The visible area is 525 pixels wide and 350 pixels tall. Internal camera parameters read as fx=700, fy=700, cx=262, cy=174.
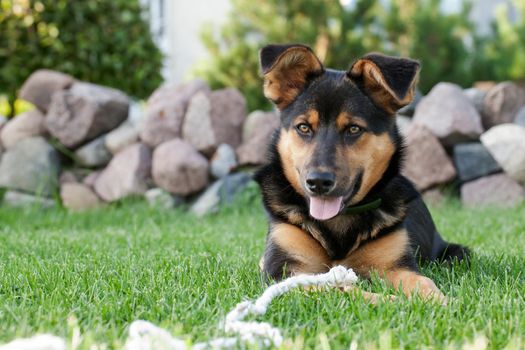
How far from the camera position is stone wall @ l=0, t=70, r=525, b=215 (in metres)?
7.70

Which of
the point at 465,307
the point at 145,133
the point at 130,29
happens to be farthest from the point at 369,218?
the point at 130,29

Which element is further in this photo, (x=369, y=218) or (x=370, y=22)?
(x=370, y=22)

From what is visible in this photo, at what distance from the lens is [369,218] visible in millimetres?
3822

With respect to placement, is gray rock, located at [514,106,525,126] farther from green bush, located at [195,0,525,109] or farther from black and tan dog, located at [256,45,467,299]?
black and tan dog, located at [256,45,467,299]

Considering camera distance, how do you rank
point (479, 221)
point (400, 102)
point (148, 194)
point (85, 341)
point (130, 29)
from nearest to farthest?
point (85, 341)
point (400, 102)
point (479, 221)
point (148, 194)
point (130, 29)

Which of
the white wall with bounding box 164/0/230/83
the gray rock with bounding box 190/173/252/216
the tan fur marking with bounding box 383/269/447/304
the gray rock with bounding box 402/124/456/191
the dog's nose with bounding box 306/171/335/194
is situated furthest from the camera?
the white wall with bounding box 164/0/230/83

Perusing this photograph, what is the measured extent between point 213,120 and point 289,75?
409 cm

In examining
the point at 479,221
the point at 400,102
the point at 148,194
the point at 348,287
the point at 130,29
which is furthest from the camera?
the point at 130,29

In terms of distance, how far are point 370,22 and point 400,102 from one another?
23.7 ft

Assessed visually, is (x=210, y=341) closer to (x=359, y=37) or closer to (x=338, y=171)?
(x=338, y=171)

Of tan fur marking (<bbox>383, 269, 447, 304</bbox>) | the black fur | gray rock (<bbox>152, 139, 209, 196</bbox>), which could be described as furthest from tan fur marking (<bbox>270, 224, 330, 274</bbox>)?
gray rock (<bbox>152, 139, 209, 196</bbox>)

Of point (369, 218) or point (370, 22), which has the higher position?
point (369, 218)

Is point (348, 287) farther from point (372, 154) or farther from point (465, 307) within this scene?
point (372, 154)

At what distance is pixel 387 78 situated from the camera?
11.7 feet
